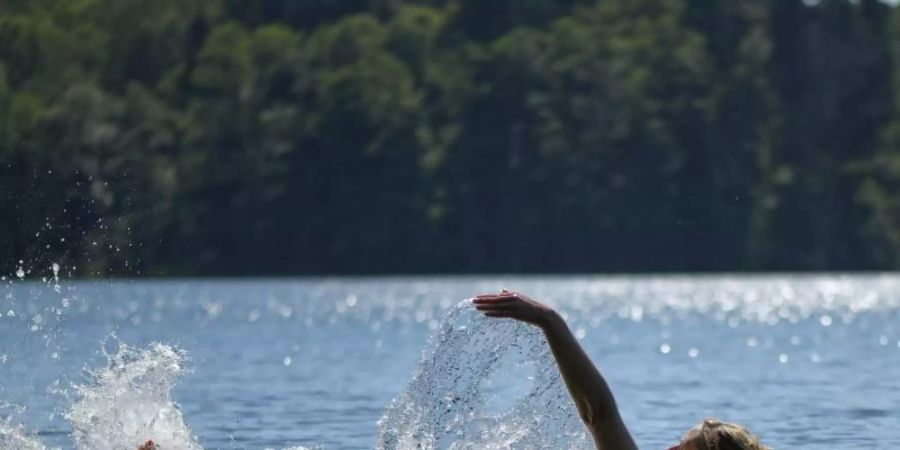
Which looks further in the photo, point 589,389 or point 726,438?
point 589,389

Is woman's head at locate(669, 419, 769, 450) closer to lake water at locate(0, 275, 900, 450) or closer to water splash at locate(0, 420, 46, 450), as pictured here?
lake water at locate(0, 275, 900, 450)

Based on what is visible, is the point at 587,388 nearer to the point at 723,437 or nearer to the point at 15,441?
the point at 723,437

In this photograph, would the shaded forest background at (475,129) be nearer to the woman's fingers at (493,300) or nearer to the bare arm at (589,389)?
the woman's fingers at (493,300)

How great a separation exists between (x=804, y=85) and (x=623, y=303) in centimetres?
4031

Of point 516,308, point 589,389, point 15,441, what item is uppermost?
point 516,308

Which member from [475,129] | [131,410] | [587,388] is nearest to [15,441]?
[131,410]

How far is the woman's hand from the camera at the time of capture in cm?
830

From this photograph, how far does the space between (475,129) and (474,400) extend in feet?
296

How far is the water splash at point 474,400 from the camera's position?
13.2 m

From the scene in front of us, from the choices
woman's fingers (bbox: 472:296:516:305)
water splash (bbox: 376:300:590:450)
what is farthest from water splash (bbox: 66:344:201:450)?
woman's fingers (bbox: 472:296:516:305)

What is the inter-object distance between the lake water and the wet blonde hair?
4.76 metres

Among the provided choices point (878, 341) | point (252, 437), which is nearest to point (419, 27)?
point (878, 341)

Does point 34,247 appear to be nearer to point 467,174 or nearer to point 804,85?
point 467,174

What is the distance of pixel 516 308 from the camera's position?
329 inches
